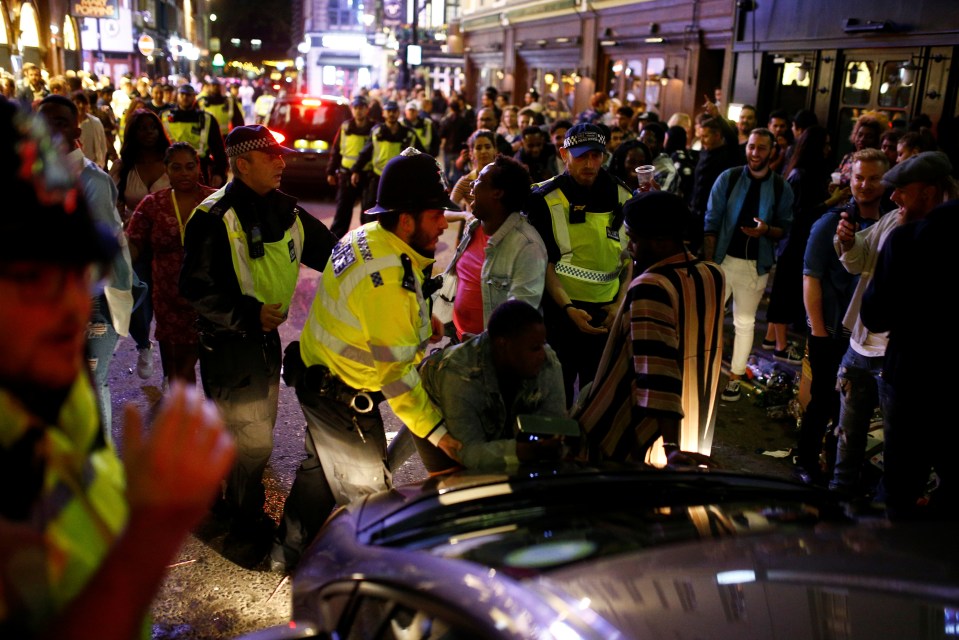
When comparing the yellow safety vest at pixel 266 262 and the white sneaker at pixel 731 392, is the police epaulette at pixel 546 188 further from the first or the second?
the white sneaker at pixel 731 392

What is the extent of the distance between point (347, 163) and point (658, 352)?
9755mm

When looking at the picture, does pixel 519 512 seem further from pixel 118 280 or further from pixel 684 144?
pixel 684 144

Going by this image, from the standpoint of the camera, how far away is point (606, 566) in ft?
6.99

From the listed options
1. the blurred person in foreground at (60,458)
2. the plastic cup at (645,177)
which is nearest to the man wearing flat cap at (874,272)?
the plastic cup at (645,177)

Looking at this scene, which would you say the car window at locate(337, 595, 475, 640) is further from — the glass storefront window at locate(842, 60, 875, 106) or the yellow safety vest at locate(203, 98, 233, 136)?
the yellow safety vest at locate(203, 98, 233, 136)

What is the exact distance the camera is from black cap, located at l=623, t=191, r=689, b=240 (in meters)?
3.66

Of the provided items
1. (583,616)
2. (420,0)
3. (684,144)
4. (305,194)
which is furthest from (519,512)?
(420,0)

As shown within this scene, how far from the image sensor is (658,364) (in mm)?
3449

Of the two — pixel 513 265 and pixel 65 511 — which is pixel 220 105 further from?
pixel 65 511

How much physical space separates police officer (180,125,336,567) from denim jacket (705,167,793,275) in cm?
361

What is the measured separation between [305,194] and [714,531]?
50.9 feet

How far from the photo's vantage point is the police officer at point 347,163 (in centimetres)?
1202

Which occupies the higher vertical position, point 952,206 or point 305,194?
point 952,206

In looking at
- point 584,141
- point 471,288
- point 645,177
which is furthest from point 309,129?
point 471,288
